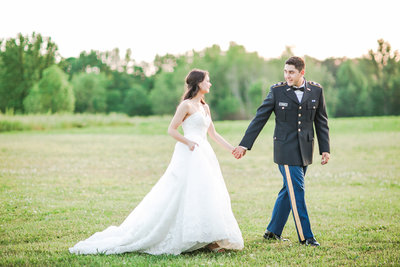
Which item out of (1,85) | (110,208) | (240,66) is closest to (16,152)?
(110,208)

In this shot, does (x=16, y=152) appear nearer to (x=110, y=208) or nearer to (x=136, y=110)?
(x=110, y=208)

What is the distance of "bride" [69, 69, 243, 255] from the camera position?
218 inches

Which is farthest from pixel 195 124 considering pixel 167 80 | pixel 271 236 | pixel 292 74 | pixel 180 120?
pixel 167 80

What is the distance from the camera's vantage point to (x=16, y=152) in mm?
20094

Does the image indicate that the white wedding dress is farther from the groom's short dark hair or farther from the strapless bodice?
the groom's short dark hair

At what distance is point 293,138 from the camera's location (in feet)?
19.9

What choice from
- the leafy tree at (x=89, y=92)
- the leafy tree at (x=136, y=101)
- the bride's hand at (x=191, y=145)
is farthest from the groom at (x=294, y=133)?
the leafy tree at (x=136, y=101)

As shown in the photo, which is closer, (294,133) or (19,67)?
(294,133)

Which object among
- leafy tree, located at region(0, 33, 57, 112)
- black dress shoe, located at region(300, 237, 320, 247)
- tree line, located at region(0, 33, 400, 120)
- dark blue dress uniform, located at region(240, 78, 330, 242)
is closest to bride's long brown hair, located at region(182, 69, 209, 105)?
dark blue dress uniform, located at region(240, 78, 330, 242)

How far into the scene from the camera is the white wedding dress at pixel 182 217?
18.1ft

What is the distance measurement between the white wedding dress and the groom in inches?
34.2

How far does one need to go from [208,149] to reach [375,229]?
342 cm

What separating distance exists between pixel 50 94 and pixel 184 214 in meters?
51.8

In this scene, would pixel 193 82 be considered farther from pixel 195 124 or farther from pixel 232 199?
pixel 232 199
